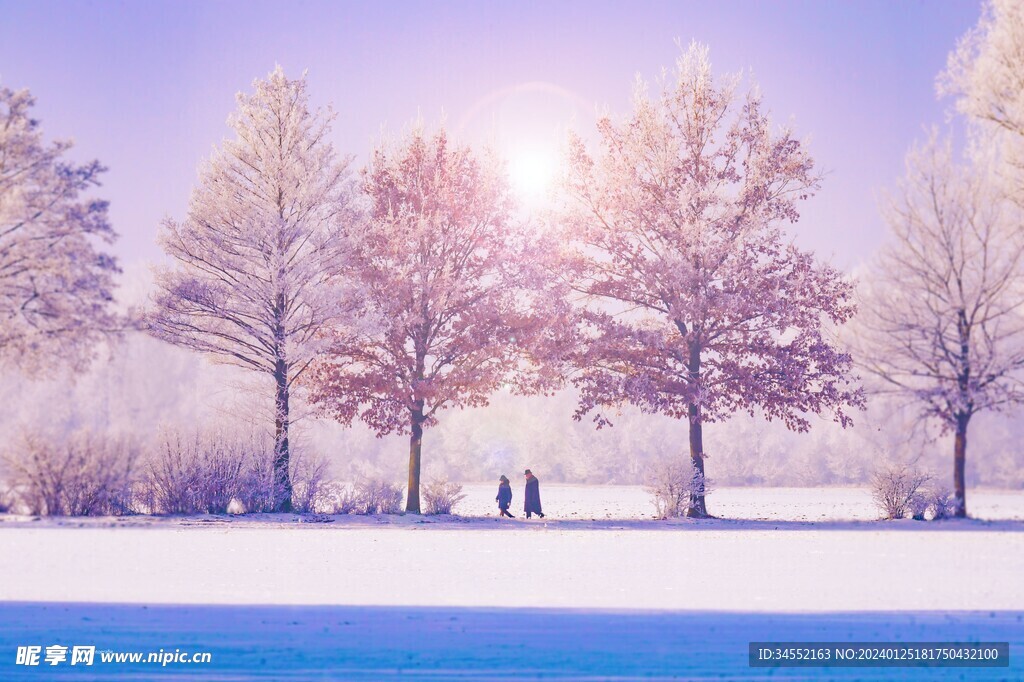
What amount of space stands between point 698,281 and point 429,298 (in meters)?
6.97

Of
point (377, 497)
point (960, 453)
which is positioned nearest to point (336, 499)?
point (377, 497)

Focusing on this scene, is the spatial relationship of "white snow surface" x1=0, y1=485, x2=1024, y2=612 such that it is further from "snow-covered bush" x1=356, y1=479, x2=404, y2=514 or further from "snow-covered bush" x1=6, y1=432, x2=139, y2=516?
"snow-covered bush" x1=356, y1=479, x2=404, y2=514

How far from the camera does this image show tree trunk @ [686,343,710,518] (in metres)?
23.5

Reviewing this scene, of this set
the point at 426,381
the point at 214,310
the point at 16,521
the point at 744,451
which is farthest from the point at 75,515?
the point at 744,451

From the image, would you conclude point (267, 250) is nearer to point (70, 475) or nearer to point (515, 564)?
point (70, 475)

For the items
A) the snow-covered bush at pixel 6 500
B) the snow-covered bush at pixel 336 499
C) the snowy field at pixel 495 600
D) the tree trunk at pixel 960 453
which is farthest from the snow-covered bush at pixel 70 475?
the tree trunk at pixel 960 453

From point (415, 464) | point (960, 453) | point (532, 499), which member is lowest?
point (532, 499)

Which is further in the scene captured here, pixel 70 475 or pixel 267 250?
pixel 267 250

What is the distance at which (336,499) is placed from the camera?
76.3ft

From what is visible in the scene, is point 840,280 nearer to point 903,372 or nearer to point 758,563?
point 903,372

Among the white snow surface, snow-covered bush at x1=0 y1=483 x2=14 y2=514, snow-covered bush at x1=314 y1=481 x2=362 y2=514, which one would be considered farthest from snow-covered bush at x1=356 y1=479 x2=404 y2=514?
snow-covered bush at x1=0 y1=483 x2=14 y2=514

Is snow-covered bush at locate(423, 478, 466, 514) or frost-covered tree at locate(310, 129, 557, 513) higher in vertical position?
frost-covered tree at locate(310, 129, 557, 513)

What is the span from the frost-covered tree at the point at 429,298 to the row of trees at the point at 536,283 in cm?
7

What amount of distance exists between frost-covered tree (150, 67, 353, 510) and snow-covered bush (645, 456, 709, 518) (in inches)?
364
